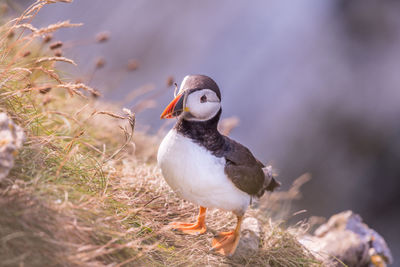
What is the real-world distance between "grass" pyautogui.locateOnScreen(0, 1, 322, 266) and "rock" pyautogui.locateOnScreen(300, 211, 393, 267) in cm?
80

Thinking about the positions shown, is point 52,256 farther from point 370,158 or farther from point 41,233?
point 370,158

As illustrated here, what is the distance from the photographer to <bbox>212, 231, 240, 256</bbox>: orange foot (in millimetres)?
2773

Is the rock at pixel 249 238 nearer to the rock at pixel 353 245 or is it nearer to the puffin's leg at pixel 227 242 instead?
the puffin's leg at pixel 227 242

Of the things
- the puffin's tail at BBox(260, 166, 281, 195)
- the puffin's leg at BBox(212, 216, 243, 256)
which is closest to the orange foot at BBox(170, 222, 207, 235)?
the puffin's leg at BBox(212, 216, 243, 256)

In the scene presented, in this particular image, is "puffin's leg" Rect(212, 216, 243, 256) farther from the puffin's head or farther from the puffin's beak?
the puffin's beak

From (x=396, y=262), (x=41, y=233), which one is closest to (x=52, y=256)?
(x=41, y=233)

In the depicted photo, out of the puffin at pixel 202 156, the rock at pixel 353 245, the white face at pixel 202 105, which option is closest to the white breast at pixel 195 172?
the puffin at pixel 202 156

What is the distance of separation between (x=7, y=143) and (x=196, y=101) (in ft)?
3.49

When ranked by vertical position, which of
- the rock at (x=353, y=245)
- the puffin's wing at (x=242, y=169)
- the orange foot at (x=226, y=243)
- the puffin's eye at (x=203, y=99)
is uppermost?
the puffin's eye at (x=203, y=99)

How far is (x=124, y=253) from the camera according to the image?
2146 mm

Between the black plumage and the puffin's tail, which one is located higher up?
the black plumage

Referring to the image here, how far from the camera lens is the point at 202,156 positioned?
8.04ft

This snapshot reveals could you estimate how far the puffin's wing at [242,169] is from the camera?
2.53 m

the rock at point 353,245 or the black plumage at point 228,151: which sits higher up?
the black plumage at point 228,151
